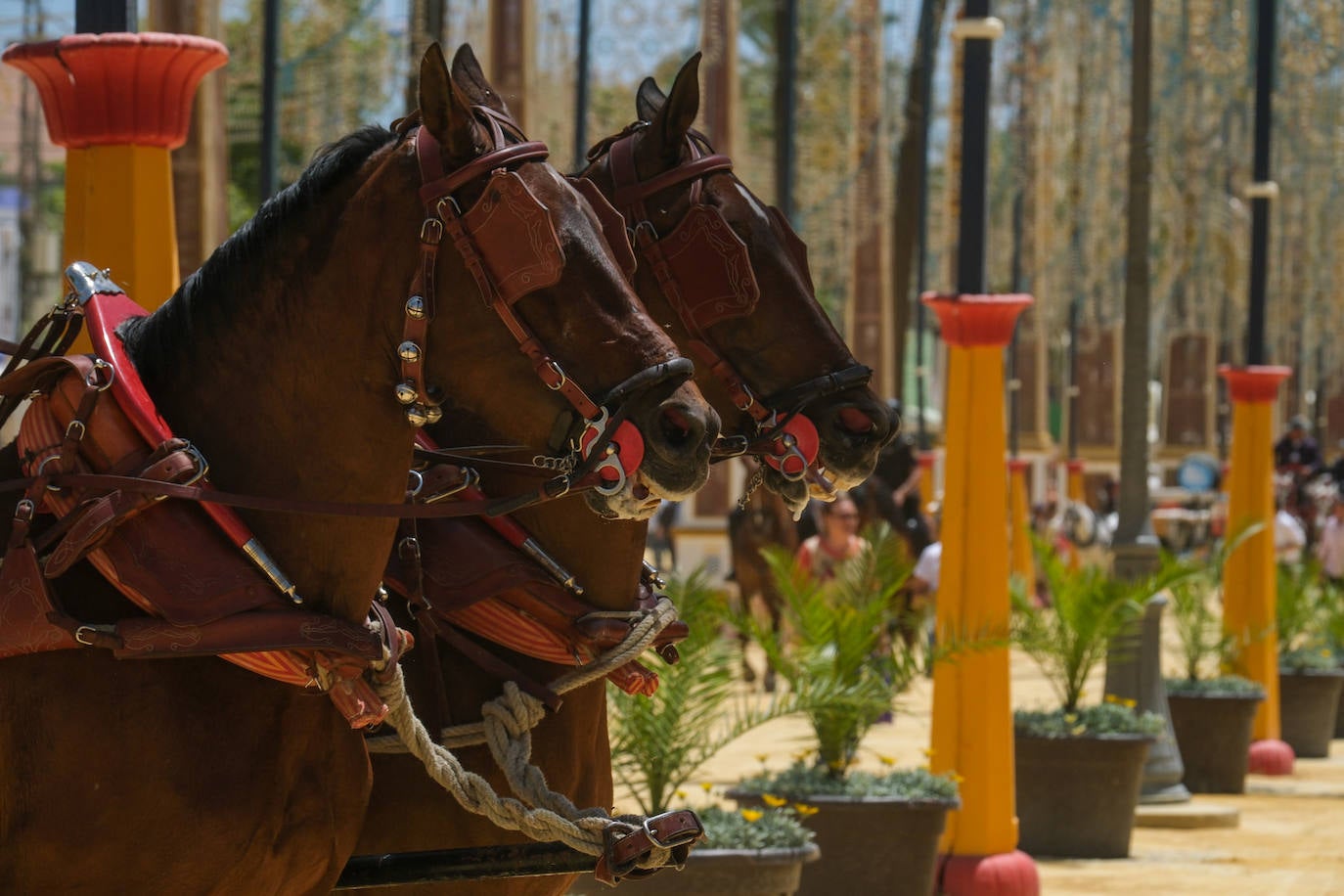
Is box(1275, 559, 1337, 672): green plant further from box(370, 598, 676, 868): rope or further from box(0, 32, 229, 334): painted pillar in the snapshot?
box(370, 598, 676, 868): rope

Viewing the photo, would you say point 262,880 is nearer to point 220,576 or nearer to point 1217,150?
point 220,576

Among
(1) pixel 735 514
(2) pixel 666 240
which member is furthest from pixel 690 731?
(1) pixel 735 514

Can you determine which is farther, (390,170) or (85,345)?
(85,345)

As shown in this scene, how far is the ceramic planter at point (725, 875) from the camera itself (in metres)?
6.64

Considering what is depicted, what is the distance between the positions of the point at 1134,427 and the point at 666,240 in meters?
7.39

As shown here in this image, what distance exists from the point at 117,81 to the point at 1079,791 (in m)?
6.33

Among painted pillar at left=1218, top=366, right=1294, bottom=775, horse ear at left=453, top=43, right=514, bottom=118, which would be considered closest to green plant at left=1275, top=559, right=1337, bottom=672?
painted pillar at left=1218, top=366, right=1294, bottom=775

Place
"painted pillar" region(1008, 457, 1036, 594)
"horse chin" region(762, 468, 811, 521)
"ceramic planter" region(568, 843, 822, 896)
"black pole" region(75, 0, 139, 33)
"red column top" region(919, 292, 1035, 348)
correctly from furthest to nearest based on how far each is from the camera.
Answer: "painted pillar" region(1008, 457, 1036, 594) → "red column top" region(919, 292, 1035, 348) → "ceramic planter" region(568, 843, 822, 896) → "black pole" region(75, 0, 139, 33) → "horse chin" region(762, 468, 811, 521)

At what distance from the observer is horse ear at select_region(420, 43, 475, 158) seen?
375cm

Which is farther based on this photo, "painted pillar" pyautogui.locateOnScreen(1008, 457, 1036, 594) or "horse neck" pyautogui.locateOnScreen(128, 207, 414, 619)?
"painted pillar" pyautogui.locateOnScreen(1008, 457, 1036, 594)

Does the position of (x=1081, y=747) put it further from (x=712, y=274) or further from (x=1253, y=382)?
(x=712, y=274)

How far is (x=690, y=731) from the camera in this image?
7.32 m

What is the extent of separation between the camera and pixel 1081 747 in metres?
10.1

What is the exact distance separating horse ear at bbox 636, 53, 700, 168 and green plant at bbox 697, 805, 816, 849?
8.00ft
